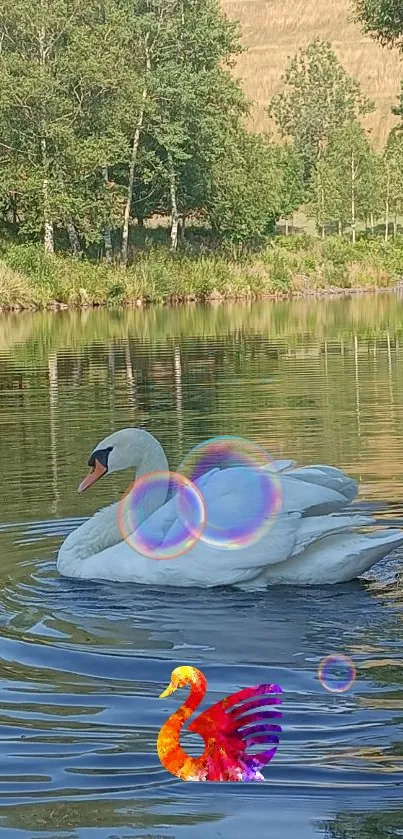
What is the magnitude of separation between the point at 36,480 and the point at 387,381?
8485mm

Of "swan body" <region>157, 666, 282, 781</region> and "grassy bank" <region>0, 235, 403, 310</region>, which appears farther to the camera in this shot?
"grassy bank" <region>0, 235, 403, 310</region>

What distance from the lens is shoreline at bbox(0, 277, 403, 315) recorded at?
4497 cm

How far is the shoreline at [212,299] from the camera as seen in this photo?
45.0m

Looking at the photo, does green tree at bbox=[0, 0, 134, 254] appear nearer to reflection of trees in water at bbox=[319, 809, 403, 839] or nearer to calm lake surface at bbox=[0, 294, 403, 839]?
calm lake surface at bbox=[0, 294, 403, 839]

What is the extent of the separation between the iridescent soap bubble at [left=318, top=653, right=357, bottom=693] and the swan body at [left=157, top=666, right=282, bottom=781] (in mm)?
844

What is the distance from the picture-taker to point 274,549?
6895 mm

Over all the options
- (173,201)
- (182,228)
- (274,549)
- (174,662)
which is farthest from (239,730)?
(182,228)

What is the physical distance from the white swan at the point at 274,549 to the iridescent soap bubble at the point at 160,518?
0.07 feet

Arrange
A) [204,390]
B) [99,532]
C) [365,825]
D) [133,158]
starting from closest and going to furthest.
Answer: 1. [365,825]
2. [99,532]
3. [204,390]
4. [133,158]

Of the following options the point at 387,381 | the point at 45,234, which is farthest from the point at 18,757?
the point at 45,234

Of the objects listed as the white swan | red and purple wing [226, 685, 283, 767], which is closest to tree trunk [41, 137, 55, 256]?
the white swan

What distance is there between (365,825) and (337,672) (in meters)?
1.75

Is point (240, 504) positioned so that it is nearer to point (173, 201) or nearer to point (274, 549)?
point (274, 549)

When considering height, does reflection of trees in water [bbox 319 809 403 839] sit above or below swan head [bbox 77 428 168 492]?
below
